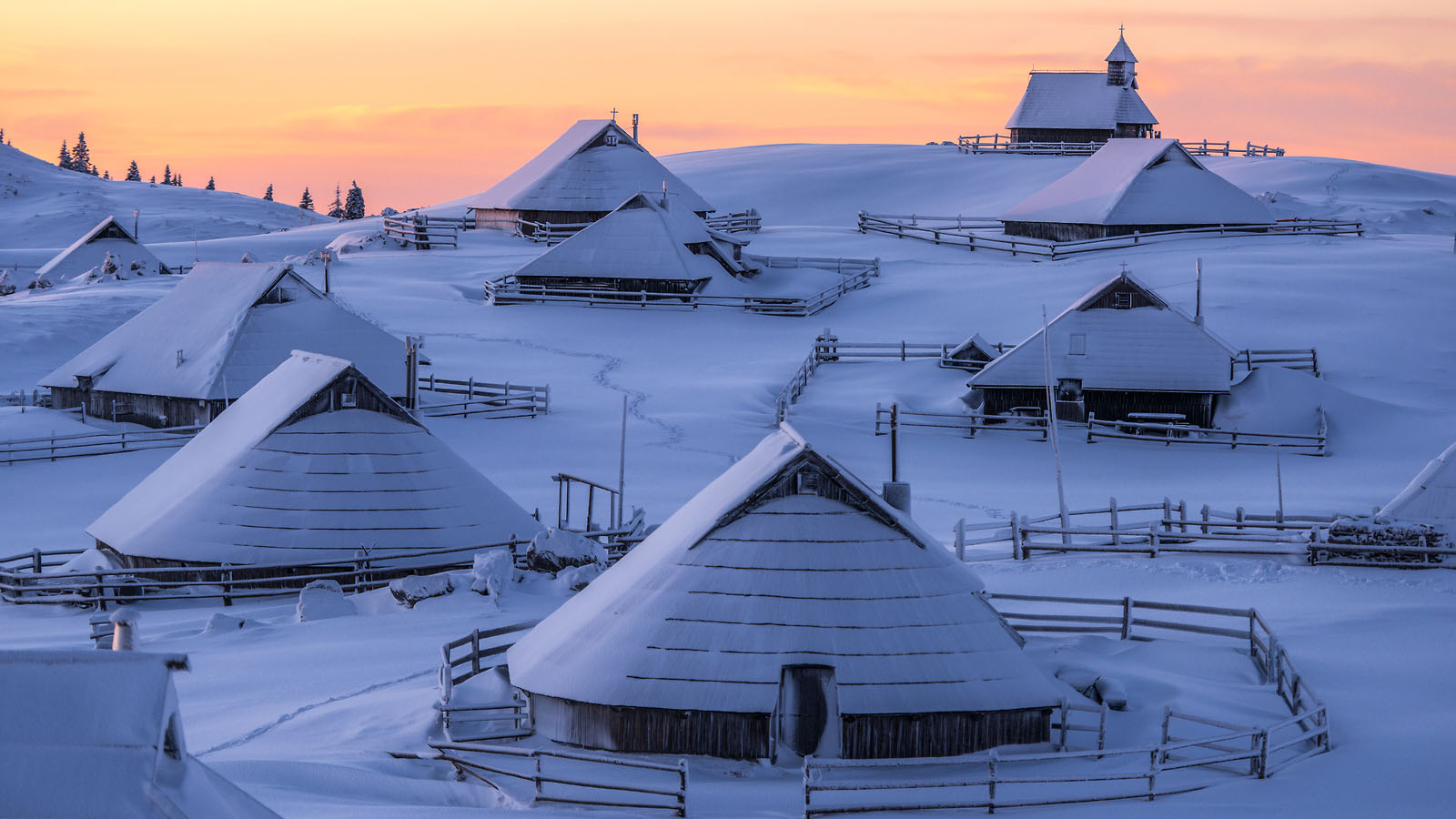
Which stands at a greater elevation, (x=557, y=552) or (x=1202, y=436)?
(x=1202, y=436)

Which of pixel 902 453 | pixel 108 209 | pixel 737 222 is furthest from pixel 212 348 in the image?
pixel 108 209

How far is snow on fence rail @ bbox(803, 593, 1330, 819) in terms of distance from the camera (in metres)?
14.4

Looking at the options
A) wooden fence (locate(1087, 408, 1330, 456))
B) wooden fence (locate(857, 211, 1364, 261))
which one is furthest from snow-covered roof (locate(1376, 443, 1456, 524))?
wooden fence (locate(857, 211, 1364, 261))

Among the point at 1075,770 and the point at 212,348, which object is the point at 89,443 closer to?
the point at 212,348

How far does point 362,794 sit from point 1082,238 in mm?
50642

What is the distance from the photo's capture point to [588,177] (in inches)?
2608

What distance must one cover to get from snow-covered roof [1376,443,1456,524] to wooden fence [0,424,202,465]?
2371 centimetres

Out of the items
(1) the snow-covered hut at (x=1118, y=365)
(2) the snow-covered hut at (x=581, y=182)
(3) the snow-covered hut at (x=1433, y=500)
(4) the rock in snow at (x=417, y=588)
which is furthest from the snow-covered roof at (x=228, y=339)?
(2) the snow-covered hut at (x=581, y=182)

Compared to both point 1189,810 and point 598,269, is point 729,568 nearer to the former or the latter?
point 1189,810

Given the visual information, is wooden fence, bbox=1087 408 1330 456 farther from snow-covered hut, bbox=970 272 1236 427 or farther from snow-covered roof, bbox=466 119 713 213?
snow-covered roof, bbox=466 119 713 213

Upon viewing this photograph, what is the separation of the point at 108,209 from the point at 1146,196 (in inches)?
2809

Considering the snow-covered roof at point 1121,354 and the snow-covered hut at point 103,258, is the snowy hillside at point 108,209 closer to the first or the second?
the snow-covered hut at point 103,258

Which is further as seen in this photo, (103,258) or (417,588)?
(103,258)

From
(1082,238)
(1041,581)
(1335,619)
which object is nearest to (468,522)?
(1041,581)
